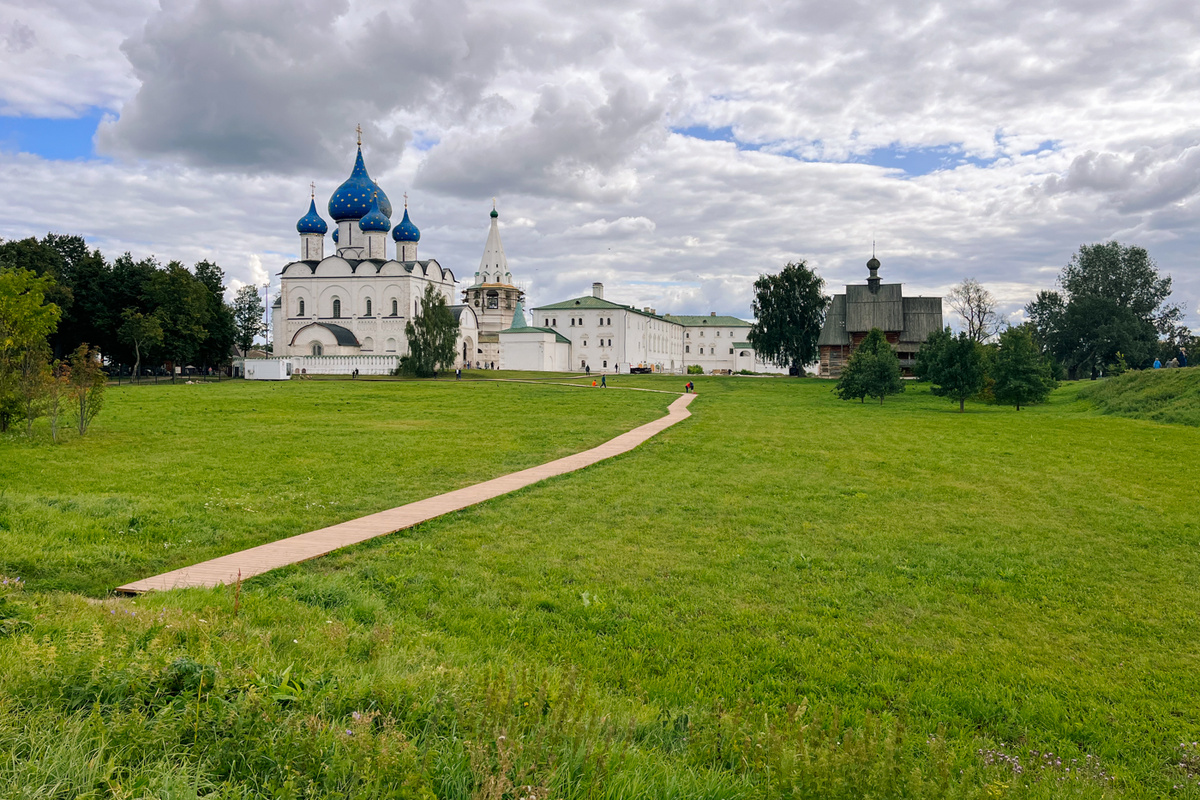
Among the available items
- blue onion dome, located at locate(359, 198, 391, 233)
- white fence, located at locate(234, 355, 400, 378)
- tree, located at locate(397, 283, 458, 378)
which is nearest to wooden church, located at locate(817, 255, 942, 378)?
tree, located at locate(397, 283, 458, 378)

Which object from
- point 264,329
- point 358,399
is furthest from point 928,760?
point 264,329

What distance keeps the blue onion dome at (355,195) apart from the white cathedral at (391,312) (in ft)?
0.32

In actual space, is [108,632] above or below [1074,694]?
above

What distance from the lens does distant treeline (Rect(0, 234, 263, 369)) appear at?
46991mm

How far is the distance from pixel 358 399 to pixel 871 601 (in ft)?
86.7

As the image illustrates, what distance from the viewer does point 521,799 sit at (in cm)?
259

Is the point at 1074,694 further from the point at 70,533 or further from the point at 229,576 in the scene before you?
the point at 70,533

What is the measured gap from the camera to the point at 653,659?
Answer: 186 inches

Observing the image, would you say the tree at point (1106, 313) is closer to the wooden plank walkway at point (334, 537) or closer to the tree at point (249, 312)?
the wooden plank walkway at point (334, 537)

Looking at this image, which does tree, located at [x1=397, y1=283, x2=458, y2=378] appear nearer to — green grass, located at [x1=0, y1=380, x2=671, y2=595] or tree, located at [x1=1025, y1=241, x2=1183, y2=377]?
green grass, located at [x1=0, y1=380, x2=671, y2=595]

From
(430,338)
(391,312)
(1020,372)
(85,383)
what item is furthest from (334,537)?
(391,312)

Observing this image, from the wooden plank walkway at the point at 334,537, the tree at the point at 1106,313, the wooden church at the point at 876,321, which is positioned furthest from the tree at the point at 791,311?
the wooden plank walkway at the point at 334,537

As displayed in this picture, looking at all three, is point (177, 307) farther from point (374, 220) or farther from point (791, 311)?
point (791, 311)

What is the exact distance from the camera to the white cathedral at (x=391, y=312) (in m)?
65.1
